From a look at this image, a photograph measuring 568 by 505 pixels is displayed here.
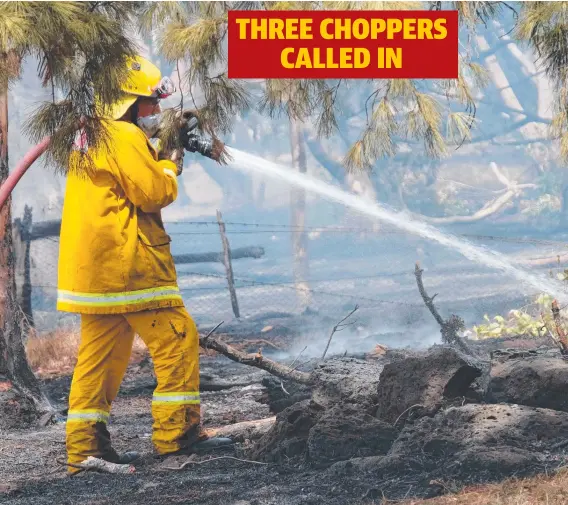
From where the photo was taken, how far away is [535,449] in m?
3.73

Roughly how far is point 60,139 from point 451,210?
1175 inches

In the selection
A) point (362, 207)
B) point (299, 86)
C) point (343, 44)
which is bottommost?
point (362, 207)

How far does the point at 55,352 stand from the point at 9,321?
2.71 meters

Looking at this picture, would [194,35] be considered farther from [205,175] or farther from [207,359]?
[205,175]

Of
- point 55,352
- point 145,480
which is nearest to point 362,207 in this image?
point 55,352

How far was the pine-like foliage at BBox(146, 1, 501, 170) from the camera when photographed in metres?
4.89

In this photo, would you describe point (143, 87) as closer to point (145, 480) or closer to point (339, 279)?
point (145, 480)

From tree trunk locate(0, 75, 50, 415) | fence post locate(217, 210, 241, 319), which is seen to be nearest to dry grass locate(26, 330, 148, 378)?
tree trunk locate(0, 75, 50, 415)

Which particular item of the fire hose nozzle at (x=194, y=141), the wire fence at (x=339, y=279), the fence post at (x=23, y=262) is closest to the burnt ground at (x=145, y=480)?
the fire hose nozzle at (x=194, y=141)

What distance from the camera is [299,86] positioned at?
5.50 metres

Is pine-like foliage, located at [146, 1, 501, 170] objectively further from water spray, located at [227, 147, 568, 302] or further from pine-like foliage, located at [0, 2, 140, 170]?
pine-like foliage, located at [0, 2, 140, 170]

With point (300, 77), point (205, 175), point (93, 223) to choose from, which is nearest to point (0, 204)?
point (93, 223)

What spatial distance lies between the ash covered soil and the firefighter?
0.73 feet

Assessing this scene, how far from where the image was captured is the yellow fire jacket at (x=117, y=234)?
4051mm
